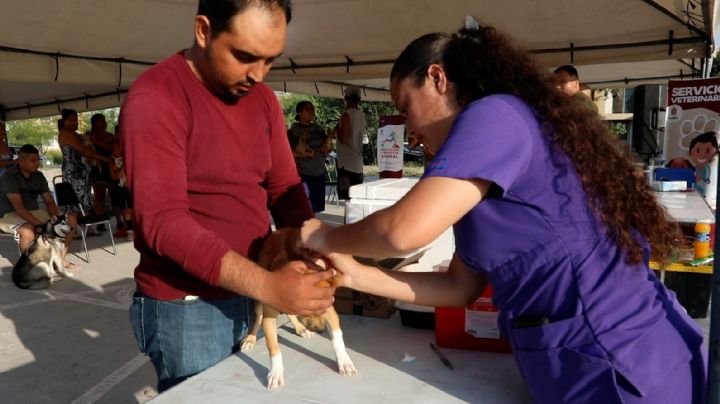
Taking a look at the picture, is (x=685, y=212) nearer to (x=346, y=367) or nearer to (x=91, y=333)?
(x=346, y=367)

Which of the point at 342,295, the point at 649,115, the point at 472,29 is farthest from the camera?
the point at 649,115

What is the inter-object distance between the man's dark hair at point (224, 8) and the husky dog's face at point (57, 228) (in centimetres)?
544

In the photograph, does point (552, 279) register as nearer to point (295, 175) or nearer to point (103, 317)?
point (295, 175)

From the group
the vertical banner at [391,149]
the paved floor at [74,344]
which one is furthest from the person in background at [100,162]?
the vertical banner at [391,149]

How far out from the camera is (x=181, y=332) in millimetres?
1487

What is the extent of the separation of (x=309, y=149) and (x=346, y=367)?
233 inches

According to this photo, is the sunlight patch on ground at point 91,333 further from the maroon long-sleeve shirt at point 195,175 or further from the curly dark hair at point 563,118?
the curly dark hair at point 563,118

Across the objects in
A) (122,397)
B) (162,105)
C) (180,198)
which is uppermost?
(162,105)

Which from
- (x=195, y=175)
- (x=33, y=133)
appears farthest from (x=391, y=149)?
(x=33, y=133)

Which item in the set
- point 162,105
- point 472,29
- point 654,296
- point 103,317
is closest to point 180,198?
point 162,105

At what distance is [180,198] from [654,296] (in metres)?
1.10

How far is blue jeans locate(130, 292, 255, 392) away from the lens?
1483 mm

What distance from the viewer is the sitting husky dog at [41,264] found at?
535 cm

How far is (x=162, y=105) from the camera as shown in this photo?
1.31 meters
